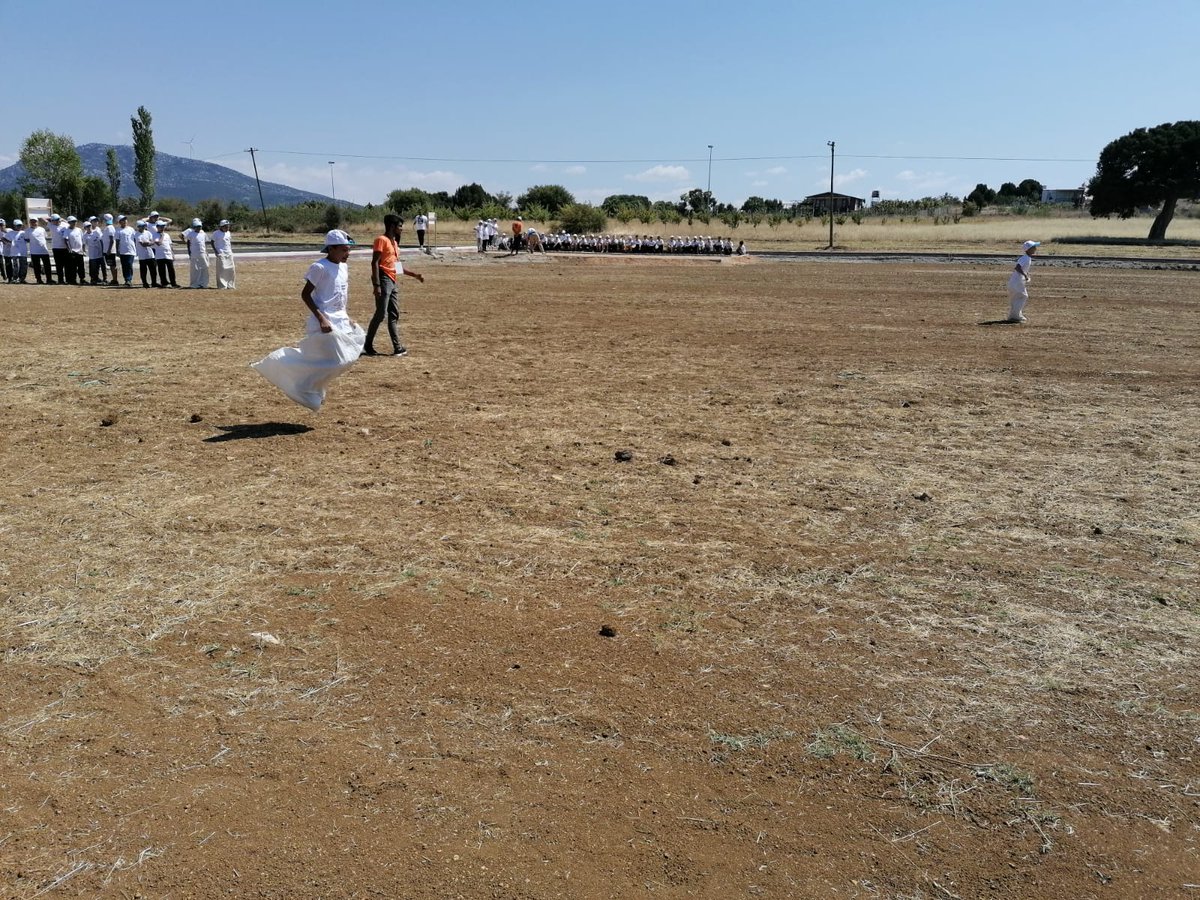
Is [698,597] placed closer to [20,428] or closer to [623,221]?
[20,428]

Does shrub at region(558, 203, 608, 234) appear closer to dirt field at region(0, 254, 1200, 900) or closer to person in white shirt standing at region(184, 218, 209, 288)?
person in white shirt standing at region(184, 218, 209, 288)

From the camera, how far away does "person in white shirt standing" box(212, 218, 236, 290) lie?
25.6 metres

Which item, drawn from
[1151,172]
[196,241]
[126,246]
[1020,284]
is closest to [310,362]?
[1020,284]

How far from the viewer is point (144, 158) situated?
10350 cm

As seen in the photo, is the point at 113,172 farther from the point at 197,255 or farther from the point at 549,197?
the point at 197,255

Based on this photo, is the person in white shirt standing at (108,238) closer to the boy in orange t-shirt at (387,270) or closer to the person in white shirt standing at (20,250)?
the person in white shirt standing at (20,250)

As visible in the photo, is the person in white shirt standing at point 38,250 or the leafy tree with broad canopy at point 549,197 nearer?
→ the person in white shirt standing at point 38,250

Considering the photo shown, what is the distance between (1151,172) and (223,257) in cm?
7234

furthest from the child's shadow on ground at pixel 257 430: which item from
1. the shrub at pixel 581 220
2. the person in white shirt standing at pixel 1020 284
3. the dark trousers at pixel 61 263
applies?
the shrub at pixel 581 220

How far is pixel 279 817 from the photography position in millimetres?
3686

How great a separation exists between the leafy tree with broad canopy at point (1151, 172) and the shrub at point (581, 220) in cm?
4086

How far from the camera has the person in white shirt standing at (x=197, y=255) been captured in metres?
25.4

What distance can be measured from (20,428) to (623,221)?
74.5 m

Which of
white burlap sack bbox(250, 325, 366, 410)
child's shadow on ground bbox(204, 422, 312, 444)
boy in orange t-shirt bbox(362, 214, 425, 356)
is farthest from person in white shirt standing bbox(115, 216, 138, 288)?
white burlap sack bbox(250, 325, 366, 410)
